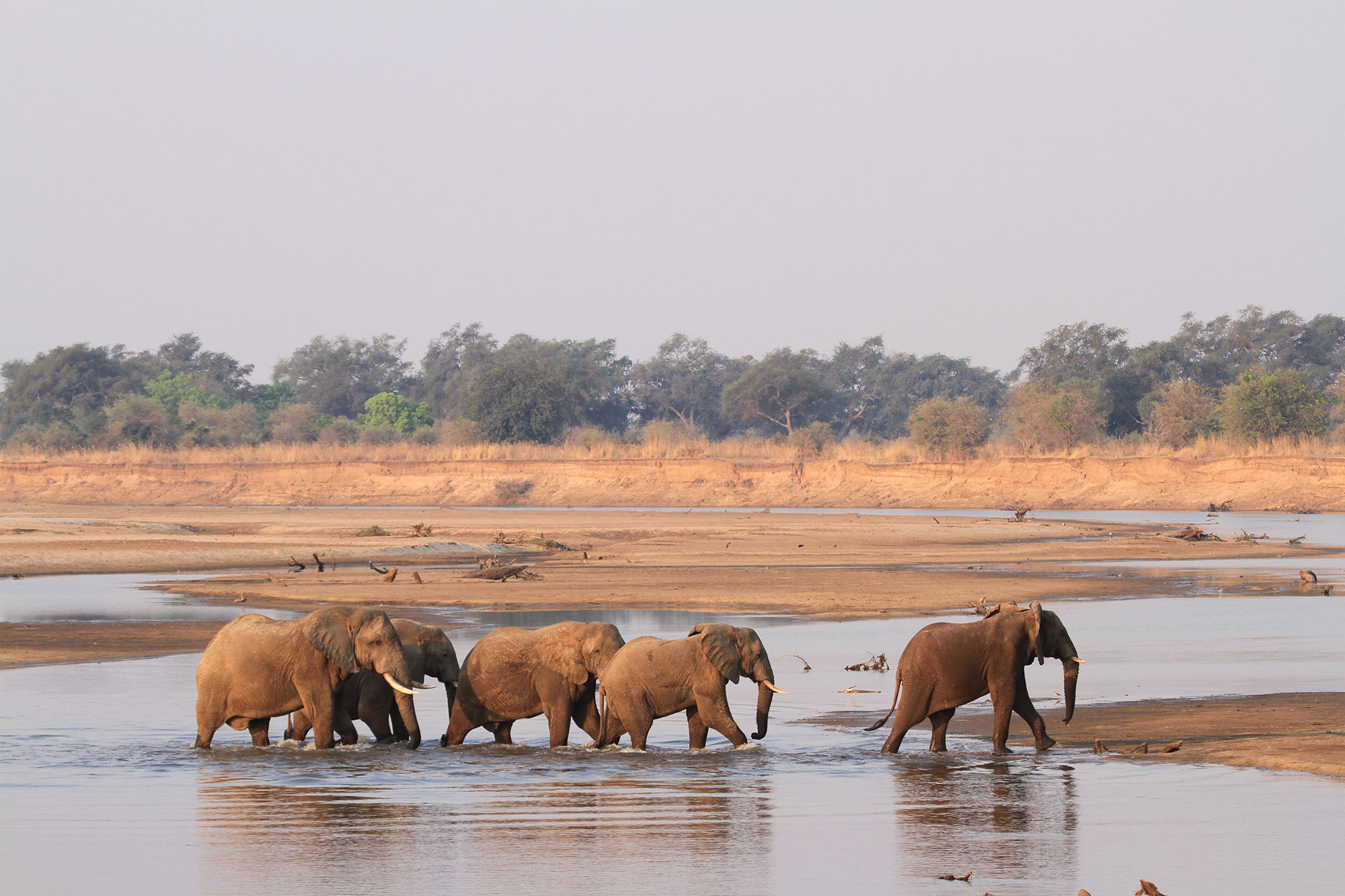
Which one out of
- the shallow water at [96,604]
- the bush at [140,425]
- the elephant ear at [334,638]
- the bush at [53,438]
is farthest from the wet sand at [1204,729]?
the bush at [53,438]

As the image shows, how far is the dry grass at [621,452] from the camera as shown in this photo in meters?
70.8

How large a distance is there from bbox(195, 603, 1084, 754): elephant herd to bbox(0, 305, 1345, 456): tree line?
64.4 metres

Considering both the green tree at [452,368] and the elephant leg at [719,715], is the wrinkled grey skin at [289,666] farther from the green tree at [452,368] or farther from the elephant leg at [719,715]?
the green tree at [452,368]

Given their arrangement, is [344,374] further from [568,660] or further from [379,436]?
[568,660]

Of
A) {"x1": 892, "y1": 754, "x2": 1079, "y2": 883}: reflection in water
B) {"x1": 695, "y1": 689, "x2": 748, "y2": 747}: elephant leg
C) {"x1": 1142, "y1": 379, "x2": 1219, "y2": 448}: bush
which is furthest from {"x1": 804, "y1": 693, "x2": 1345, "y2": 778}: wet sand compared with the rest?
{"x1": 1142, "y1": 379, "x2": 1219, "y2": 448}: bush

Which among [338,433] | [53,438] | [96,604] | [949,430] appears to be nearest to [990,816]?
[96,604]

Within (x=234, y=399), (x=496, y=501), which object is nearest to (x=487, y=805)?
(x=496, y=501)

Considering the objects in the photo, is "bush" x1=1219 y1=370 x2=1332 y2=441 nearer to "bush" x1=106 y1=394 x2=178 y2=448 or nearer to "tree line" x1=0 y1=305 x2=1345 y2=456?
"tree line" x1=0 y1=305 x2=1345 y2=456

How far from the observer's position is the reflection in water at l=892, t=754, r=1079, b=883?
8.62 metres

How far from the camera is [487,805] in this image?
34.4ft

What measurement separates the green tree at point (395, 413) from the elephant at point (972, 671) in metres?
101

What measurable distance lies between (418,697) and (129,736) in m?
3.78

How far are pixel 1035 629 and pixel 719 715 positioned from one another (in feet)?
8.71

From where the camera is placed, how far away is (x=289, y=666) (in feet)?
41.8
